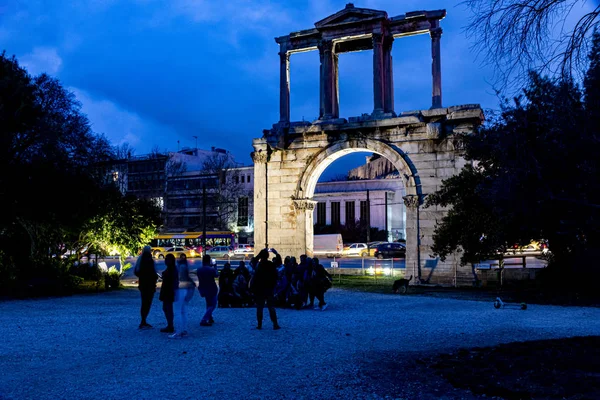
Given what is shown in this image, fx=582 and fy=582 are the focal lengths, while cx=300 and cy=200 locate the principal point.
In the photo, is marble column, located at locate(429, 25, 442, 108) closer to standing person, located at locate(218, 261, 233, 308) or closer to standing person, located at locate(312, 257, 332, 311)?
standing person, located at locate(312, 257, 332, 311)

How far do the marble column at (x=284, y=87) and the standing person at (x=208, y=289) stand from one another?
14494mm

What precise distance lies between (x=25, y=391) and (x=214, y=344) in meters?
3.44

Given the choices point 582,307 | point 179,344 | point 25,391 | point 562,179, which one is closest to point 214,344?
point 179,344

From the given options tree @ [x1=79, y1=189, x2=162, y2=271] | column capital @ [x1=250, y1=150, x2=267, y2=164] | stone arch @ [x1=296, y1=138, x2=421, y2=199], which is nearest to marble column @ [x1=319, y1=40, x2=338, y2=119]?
stone arch @ [x1=296, y1=138, x2=421, y2=199]

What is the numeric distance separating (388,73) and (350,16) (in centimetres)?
294

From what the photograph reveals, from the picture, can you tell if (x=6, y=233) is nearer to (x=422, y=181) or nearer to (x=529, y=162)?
(x=422, y=181)

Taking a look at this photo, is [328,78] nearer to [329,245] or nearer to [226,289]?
[226,289]

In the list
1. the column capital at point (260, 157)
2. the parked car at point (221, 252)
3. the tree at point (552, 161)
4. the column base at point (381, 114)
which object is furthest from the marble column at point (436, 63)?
the parked car at point (221, 252)

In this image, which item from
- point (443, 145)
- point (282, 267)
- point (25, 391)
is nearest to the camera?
point (25, 391)

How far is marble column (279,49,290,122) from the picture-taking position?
86.3 feet

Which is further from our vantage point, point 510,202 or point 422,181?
point 422,181

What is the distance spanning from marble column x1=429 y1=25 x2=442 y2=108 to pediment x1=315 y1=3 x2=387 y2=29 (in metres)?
2.20

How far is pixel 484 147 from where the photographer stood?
18797 millimetres

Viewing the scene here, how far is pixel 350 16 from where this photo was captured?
983 inches
